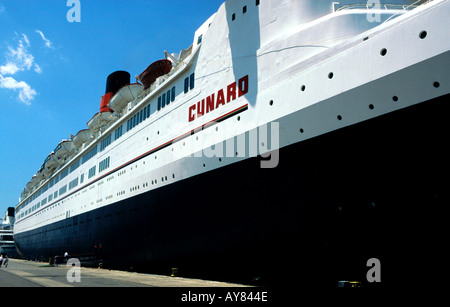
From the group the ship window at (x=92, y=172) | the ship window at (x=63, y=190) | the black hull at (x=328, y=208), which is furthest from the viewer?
the ship window at (x=63, y=190)

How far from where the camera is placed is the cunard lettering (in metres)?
10.3

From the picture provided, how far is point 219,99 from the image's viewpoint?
36.6 feet

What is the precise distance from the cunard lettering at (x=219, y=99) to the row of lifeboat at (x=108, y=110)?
6491 mm

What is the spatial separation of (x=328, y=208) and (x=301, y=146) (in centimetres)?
159

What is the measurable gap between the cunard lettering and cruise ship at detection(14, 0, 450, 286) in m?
0.05

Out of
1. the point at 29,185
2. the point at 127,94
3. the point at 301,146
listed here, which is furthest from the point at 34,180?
the point at 301,146

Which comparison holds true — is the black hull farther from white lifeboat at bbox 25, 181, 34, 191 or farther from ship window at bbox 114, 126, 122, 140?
white lifeboat at bbox 25, 181, 34, 191

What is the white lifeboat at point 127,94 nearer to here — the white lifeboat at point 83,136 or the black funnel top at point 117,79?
the black funnel top at point 117,79

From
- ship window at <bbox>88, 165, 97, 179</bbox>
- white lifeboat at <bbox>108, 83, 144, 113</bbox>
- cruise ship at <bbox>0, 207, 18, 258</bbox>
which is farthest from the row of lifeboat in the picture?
cruise ship at <bbox>0, 207, 18, 258</bbox>

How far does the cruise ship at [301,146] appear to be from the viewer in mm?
6438

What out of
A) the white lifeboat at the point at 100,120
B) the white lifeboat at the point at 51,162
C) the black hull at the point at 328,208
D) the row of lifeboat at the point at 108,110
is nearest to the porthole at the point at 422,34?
the black hull at the point at 328,208

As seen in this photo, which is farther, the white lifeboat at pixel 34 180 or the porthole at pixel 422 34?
the white lifeboat at pixel 34 180
